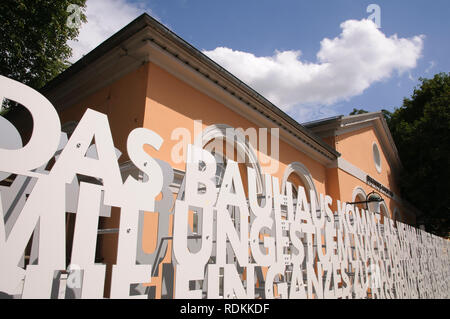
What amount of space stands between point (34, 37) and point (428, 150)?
56.9 ft

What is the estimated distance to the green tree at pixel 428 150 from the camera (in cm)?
1495

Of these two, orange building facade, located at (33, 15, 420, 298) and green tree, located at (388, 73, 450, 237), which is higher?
green tree, located at (388, 73, 450, 237)

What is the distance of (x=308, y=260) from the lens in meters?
3.91

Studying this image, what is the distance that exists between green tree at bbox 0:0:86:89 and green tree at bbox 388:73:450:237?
16.0 meters

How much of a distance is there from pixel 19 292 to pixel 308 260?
3.14 m

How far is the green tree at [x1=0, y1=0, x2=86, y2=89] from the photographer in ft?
25.1

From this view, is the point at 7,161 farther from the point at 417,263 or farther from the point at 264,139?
the point at 417,263

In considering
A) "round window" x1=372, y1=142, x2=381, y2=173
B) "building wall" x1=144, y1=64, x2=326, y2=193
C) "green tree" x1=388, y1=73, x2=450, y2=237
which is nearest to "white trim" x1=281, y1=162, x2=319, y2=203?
"building wall" x1=144, y1=64, x2=326, y2=193

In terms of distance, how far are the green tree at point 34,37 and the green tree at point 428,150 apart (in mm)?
16015

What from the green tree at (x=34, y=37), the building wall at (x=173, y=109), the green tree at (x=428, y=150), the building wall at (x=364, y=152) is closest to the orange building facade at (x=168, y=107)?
the building wall at (x=173, y=109)

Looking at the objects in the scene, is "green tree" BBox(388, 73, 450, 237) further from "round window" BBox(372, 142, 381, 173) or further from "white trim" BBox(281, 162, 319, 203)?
"white trim" BBox(281, 162, 319, 203)

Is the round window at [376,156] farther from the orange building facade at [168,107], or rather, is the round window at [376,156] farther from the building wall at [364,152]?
the orange building facade at [168,107]

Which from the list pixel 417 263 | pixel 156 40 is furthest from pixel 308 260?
pixel 417 263

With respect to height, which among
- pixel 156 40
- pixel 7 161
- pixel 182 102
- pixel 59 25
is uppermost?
pixel 59 25
